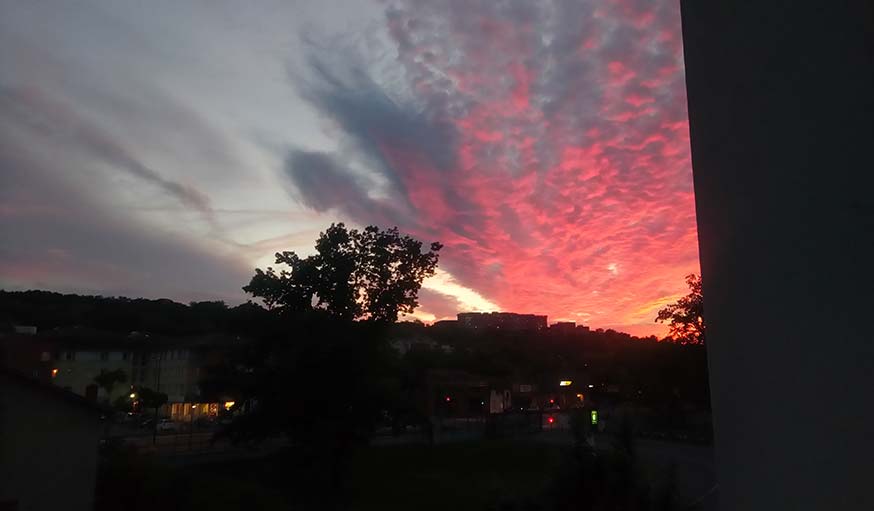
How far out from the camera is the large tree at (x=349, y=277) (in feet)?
66.6

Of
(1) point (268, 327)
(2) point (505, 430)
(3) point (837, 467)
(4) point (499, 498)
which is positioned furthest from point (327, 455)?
(3) point (837, 467)

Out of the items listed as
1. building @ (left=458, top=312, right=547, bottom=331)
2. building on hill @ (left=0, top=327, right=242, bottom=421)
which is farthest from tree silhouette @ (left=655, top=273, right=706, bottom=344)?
building @ (left=458, top=312, right=547, bottom=331)

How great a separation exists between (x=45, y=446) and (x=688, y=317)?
1199 inches

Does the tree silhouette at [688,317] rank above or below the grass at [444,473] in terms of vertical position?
above

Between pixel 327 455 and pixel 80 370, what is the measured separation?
4852cm

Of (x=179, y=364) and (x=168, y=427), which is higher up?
(x=179, y=364)

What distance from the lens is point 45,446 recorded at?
11.2m

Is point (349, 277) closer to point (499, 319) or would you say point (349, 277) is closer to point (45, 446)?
point (45, 446)

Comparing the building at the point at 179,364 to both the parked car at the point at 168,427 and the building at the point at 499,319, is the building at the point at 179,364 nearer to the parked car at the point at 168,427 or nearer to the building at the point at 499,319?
the parked car at the point at 168,427

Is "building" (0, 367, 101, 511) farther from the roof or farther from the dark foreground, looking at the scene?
the dark foreground

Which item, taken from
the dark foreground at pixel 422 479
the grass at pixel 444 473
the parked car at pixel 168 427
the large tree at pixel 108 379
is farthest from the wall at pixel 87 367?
Answer: the dark foreground at pixel 422 479

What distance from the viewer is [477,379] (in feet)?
155

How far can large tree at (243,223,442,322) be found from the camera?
66.6 ft

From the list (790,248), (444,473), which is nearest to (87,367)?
(444,473)
